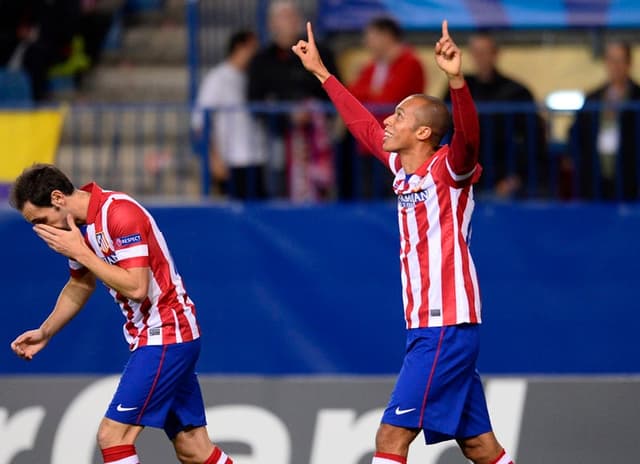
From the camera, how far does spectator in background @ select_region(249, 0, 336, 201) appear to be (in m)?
11.0

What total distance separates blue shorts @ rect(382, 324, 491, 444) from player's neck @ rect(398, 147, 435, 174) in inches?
32.4

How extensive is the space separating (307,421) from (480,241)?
2.13m

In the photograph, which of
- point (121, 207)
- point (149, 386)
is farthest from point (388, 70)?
point (149, 386)

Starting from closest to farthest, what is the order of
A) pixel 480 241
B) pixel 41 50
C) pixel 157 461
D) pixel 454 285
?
1. pixel 454 285
2. pixel 157 461
3. pixel 480 241
4. pixel 41 50

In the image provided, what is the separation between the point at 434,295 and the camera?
7.39 metres

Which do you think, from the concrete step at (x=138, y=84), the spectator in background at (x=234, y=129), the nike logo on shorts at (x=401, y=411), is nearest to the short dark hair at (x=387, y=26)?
the spectator in background at (x=234, y=129)

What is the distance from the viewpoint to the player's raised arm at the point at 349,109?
26.2 feet

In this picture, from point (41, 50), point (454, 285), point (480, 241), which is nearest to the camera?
point (454, 285)

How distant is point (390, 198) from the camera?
11188 mm

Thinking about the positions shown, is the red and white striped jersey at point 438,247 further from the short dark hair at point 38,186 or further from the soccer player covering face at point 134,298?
the short dark hair at point 38,186

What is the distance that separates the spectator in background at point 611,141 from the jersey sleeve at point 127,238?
433cm

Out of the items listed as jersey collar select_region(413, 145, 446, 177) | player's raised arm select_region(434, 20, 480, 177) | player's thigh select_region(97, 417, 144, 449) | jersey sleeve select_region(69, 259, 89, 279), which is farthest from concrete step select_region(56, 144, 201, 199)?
player's raised arm select_region(434, 20, 480, 177)

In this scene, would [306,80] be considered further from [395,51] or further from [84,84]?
[84,84]

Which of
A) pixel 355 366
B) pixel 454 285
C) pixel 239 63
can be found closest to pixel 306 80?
pixel 239 63
